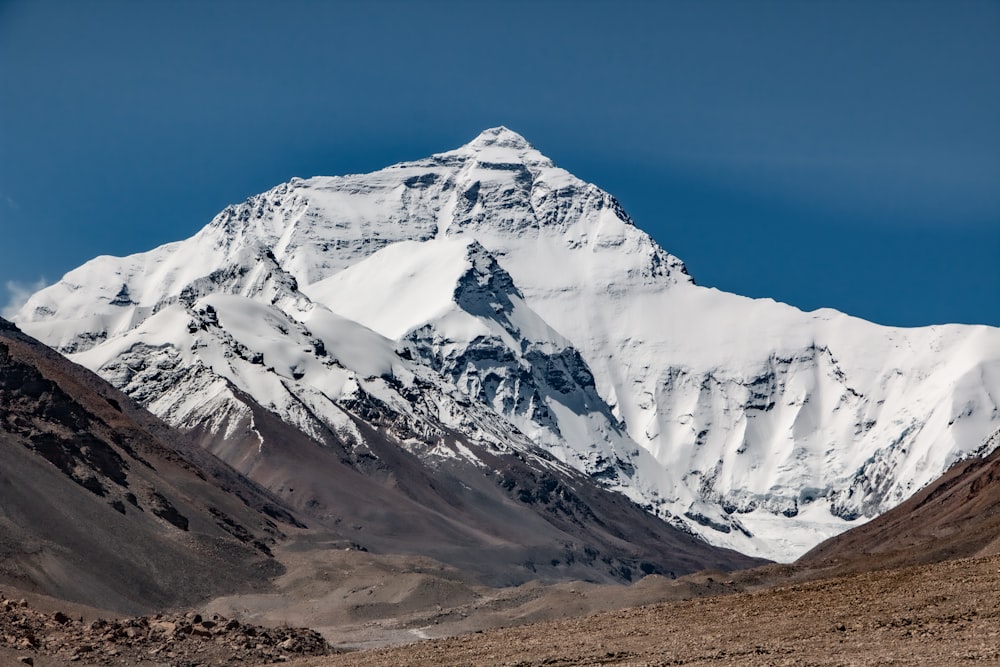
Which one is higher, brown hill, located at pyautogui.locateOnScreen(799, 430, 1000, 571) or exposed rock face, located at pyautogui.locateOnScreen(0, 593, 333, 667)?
brown hill, located at pyautogui.locateOnScreen(799, 430, 1000, 571)

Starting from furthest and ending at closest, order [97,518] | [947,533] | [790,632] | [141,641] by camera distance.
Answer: [97,518], [947,533], [141,641], [790,632]

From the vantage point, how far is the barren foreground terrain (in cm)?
5703

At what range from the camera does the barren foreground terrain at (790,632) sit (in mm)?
57031

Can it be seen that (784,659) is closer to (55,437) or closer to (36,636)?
(36,636)

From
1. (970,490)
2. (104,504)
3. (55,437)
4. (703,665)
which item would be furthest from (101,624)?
(970,490)

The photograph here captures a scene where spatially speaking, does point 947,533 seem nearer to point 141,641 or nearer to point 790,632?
point 790,632

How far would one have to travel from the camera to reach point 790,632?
62406mm

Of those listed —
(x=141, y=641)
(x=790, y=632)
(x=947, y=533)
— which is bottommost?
(x=141, y=641)

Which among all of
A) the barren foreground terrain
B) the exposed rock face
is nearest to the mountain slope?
the exposed rock face

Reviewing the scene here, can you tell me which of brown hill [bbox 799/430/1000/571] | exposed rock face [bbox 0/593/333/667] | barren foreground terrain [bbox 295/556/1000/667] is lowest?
exposed rock face [bbox 0/593/333/667]

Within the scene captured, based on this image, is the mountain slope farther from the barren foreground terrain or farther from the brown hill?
the brown hill

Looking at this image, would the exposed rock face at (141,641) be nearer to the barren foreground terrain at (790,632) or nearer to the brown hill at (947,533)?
the barren foreground terrain at (790,632)

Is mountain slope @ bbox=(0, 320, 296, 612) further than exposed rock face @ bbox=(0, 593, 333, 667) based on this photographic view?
Yes

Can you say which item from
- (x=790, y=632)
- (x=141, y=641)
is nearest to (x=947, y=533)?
(x=790, y=632)
